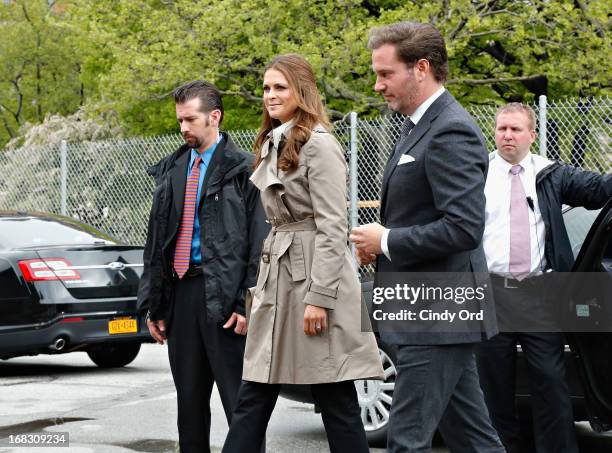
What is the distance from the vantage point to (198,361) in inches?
199

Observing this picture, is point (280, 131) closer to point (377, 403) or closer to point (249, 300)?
point (249, 300)

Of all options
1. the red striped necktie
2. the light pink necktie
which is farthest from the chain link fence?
the red striped necktie

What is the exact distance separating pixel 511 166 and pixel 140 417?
11.1ft

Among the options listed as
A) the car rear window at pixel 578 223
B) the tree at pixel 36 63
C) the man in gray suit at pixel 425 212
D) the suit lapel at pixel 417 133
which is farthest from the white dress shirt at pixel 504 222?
the tree at pixel 36 63

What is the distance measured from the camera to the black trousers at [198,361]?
4984 millimetres

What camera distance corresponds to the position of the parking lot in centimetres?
672

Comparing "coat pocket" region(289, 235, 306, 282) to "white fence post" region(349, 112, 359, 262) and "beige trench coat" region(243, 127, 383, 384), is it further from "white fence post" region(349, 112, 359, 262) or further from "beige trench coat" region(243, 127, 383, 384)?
"white fence post" region(349, 112, 359, 262)

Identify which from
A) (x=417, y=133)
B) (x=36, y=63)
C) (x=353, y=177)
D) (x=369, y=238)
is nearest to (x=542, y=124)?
(x=353, y=177)

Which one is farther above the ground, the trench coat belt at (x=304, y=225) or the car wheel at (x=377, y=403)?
the trench coat belt at (x=304, y=225)

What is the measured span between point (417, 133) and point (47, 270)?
651 cm

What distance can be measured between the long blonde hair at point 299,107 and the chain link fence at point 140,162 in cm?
617

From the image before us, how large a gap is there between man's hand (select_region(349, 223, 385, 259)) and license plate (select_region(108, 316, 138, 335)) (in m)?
6.44

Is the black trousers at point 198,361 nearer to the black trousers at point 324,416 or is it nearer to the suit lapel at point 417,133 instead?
the black trousers at point 324,416

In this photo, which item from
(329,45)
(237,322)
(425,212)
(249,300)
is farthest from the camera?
(329,45)
